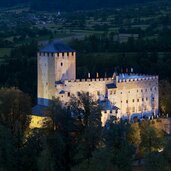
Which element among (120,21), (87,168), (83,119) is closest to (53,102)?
(83,119)

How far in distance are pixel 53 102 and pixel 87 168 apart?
34.2 feet


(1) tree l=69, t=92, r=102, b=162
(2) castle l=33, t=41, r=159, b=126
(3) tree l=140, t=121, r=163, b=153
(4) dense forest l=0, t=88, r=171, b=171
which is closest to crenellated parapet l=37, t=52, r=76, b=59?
(2) castle l=33, t=41, r=159, b=126

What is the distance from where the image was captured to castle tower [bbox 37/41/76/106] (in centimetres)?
5006

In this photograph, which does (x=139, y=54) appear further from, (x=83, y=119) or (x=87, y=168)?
(x=87, y=168)

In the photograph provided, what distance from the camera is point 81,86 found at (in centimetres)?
4984

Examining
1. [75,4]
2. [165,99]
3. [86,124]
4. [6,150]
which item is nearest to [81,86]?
[86,124]

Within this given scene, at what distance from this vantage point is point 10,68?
71.6 meters

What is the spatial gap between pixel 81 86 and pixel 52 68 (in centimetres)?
242

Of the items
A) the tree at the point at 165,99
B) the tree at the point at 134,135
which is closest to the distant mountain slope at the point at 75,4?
the tree at the point at 165,99

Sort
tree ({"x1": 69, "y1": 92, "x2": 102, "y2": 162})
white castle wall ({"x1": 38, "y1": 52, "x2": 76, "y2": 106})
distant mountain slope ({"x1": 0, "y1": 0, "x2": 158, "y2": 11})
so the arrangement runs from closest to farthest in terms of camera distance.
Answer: tree ({"x1": 69, "y1": 92, "x2": 102, "y2": 162}) < white castle wall ({"x1": 38, "y1": 52, "x2": 76, "y2": 106}) < distant mountain slope ({"x1": 0, "y1": 0, "x2": 158, "y2": 11})

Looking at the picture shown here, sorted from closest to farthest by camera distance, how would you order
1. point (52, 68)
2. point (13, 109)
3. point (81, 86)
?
1. point (13, 109)
2. point (81, 86)
3. point (52, 68)

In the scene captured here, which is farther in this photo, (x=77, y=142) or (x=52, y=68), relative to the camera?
(x=52, y=68)

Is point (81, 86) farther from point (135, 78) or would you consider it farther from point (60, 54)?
point (135, 78)

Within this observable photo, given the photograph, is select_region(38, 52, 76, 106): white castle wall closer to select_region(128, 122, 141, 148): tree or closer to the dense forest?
the dense forest
